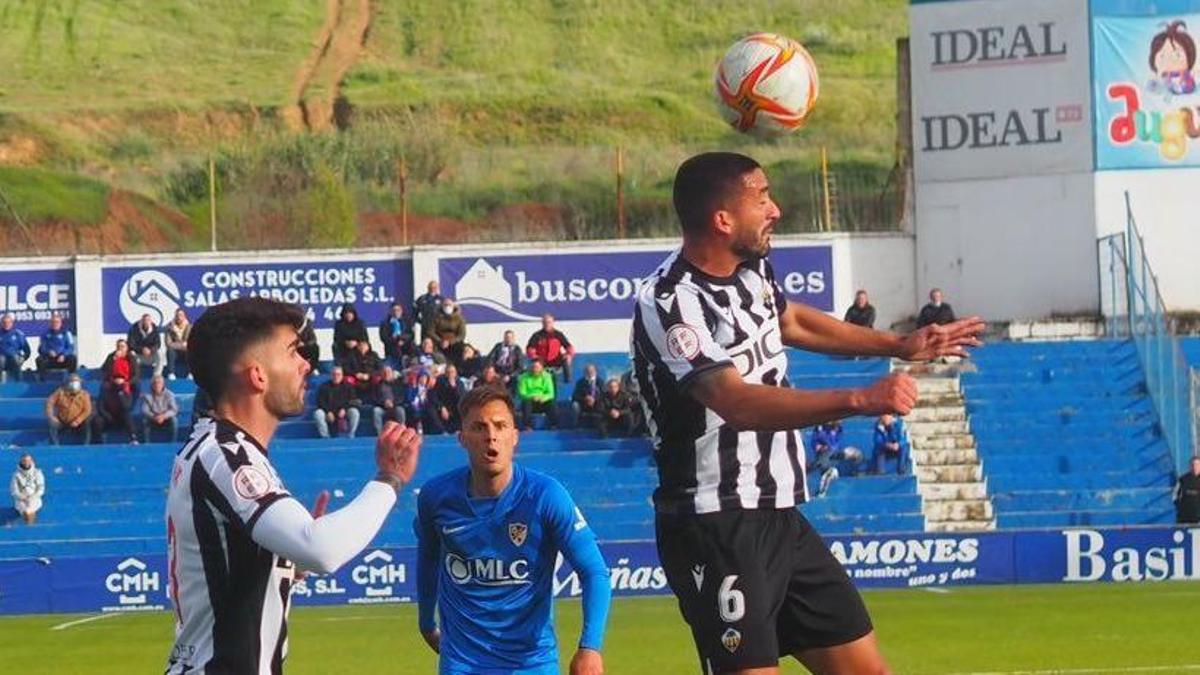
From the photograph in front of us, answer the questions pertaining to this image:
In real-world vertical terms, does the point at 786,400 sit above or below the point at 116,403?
above

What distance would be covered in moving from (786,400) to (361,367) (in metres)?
24.9

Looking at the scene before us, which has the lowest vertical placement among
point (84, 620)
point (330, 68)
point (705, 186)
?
point (84, 620)

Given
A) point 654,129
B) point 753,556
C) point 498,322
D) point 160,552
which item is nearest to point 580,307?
point 498,322

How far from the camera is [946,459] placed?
103ft

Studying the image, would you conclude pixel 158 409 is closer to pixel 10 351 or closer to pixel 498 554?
pixel 10 351

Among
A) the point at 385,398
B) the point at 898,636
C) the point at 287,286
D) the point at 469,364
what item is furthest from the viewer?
the point at 287,286

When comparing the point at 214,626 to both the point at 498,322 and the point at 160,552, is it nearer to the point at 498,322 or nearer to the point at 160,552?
the point at 160,552

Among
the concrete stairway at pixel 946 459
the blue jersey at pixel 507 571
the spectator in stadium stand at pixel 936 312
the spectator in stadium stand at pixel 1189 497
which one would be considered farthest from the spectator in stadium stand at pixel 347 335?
the blue jersey at pixel 507 571

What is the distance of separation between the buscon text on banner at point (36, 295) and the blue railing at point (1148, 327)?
1636 cm

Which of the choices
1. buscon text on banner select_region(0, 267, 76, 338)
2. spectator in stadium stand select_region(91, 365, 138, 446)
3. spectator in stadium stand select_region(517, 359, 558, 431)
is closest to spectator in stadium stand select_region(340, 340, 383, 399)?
spectator in stadium stand select_region(517, 359, 558, 431)

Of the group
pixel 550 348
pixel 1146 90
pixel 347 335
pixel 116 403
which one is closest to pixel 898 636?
pixel 550 348

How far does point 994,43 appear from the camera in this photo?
35312 mm

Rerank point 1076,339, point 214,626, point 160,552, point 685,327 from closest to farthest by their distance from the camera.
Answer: point 214,626, point 685,327, point 160,552, point 1076,339

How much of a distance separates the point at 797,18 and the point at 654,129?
15.1 meters
